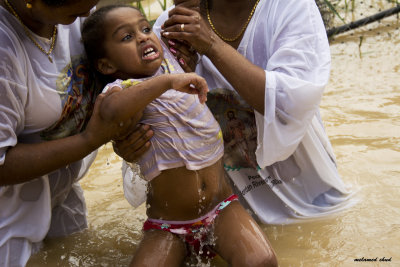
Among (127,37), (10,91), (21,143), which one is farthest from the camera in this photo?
(127,37)

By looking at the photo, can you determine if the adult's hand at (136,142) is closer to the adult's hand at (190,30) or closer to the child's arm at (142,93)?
the child's arm at (142,93)

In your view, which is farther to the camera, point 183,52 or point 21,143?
point 183,52

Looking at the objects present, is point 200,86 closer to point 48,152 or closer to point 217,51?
point 217,51

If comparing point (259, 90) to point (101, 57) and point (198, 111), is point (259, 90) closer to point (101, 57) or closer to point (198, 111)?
point (198, 111)

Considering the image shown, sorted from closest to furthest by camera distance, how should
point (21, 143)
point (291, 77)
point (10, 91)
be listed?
point (10, 91) < point (21, 143) < point (291, 77)

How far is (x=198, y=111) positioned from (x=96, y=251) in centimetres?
105

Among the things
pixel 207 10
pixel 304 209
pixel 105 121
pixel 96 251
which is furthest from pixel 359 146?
pixel 105 121

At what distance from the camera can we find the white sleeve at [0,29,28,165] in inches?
90.5

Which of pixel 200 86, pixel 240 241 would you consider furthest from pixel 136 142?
pixel 240 241

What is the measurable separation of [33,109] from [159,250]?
83 centimetres

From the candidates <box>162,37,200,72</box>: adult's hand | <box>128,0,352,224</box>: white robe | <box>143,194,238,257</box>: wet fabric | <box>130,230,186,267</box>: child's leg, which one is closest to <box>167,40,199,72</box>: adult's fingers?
<box>162,37,200,72</box>: adult's hand

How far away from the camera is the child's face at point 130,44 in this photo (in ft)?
8.39

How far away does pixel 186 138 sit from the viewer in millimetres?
2604

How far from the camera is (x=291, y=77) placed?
8.85 feet
